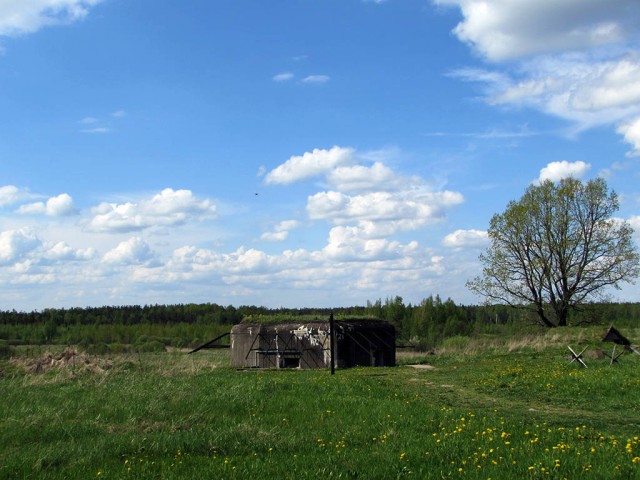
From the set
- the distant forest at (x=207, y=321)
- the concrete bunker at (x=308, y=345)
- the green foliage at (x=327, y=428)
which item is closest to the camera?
the green foliage at (x=327, y=428)

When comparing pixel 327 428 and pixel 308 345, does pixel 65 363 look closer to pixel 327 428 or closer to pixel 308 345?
pixel 308 345

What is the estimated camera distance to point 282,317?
2975 cm

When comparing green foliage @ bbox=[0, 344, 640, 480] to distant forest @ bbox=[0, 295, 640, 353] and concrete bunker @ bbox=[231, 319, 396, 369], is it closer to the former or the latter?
concrete bunker @ bbox=[231, 319, 396, 369]

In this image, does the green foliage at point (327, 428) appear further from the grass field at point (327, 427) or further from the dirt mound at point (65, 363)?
the dirt mound at point (65, 363)

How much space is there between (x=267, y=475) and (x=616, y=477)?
4.01m

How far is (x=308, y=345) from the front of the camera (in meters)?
28.1

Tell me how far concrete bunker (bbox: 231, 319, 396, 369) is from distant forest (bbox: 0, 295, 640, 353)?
1122 millimetres

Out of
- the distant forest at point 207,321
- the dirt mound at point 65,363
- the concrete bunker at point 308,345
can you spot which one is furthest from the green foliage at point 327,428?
the distant forest at point 207,321

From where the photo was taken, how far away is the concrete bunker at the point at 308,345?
27.9m

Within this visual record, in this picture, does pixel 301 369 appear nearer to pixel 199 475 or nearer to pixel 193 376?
pixel 193 376

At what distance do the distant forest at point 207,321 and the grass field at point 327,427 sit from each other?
13.8m

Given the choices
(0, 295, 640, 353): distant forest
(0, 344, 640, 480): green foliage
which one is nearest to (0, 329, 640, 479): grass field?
(0, 344, 640, 480): green foliage

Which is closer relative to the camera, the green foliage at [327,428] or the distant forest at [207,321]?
the green foliage at [327,428]

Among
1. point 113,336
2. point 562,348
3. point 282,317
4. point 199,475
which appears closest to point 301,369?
point 282,317
